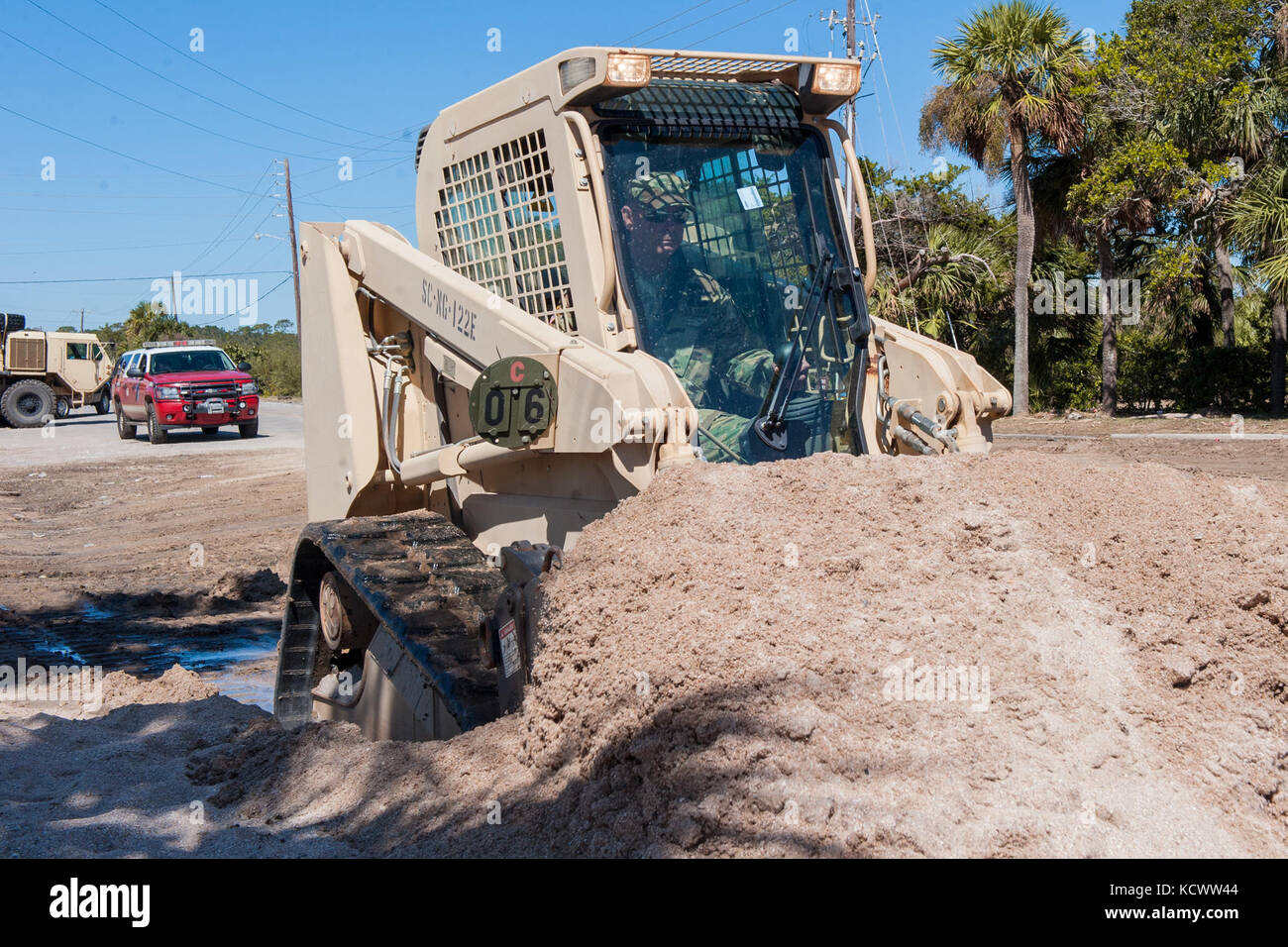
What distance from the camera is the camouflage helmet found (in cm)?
493

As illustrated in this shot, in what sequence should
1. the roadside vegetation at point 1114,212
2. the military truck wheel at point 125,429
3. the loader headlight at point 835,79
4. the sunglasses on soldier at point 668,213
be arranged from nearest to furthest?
the sunglasses on soldier at point 668,213 → the loader headlight at point 835,79 → the roadside vegetation at point 1114,212 → the military truck wheel at point 125,429

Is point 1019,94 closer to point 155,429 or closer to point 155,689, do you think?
point 155,429

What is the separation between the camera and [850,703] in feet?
9.91

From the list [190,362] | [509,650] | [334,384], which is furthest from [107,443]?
[509,650]

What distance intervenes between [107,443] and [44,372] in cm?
761

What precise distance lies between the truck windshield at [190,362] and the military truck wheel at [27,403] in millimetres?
8662

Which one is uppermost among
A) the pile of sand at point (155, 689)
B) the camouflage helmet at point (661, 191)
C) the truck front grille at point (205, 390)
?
the camouflage helmet at point (661, 191)

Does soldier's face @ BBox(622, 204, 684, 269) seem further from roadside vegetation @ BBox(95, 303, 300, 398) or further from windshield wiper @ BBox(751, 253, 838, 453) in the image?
roadside vegetation @ BBox(95, 303, 300, 398)

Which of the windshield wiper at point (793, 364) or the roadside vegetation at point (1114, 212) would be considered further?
the roadside vegetation at point (1114, 212)

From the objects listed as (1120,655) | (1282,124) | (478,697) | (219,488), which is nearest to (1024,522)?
(1120,655)

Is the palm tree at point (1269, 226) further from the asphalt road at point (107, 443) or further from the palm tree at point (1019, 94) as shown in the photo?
the asphalt road at point (107, 443)

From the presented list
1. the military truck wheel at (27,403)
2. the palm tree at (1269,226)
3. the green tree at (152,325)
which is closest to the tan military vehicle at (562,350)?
the palm tree at (1269,226)

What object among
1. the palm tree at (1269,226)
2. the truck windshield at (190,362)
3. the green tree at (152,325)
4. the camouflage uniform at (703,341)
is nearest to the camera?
the camouflage uniform at (703,341)

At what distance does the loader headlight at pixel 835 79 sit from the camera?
532 centimetres
